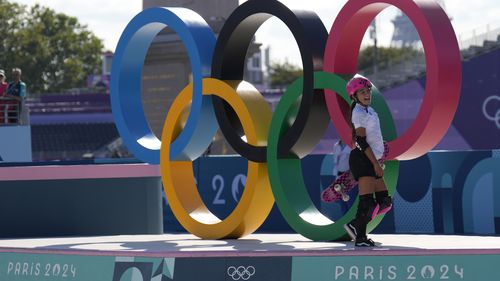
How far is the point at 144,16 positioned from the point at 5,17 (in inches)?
3156

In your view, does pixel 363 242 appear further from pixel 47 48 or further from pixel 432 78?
pixel 47 48

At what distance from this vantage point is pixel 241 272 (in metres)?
11.9

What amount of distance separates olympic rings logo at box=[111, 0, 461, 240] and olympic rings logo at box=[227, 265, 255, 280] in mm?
2011

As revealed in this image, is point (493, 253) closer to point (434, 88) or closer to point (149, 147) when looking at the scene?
point (434, 88)

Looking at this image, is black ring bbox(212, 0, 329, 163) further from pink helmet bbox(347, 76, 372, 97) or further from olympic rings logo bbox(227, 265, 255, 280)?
olympic rings logo bbox(227, 265, 255, 280)

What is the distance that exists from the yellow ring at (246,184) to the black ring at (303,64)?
204 mm

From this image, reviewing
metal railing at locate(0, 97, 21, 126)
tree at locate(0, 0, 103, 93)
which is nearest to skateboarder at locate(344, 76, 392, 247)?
metal railing at locate(0, 97, 21, 126)

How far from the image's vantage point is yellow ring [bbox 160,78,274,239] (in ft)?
48.9

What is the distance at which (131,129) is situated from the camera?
55.1ft

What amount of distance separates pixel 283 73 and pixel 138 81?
124 m

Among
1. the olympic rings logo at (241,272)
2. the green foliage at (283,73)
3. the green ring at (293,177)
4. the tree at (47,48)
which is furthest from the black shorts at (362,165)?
the green foliage at (283,73)

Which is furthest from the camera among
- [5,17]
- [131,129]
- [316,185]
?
[5,17]

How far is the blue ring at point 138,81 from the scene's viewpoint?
51.3 feet

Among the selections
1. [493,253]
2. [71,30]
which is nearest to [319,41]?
[493,253]
